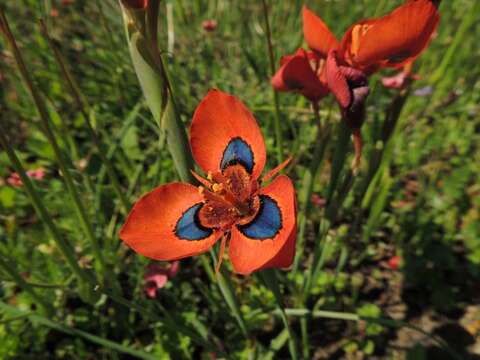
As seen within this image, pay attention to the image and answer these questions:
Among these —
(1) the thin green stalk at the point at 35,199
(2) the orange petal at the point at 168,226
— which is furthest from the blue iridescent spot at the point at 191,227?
(1) the thin green stalk at the point at 35,199

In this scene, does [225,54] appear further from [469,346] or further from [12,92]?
[469,346]

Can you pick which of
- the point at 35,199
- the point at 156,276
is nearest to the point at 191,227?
the point at 35,199

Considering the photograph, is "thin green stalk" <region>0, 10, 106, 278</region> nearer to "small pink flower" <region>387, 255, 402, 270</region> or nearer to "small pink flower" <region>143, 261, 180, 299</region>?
"small pink flower" <region>143, 261, 180, 299</region>

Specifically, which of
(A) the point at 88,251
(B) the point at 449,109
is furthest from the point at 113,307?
(B) the point at 449,109

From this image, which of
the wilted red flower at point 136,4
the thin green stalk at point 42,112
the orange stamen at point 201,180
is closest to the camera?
the wilted red flower at point 136,4

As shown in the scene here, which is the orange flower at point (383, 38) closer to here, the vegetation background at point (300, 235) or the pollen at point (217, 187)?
the vegetation background at point (300, 235)

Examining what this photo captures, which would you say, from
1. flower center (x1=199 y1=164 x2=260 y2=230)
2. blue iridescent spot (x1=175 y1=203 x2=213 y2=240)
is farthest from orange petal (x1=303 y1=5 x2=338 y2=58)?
blue iridescent spot (x1=175 y1=203 x2=213 y2=240)
